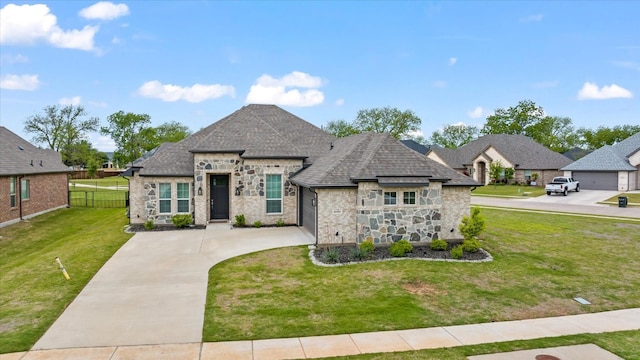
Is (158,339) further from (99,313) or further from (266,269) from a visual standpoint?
(266,269)

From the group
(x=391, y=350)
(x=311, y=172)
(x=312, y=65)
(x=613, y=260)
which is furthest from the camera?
(x=312, y=65)

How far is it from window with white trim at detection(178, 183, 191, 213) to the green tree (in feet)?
126

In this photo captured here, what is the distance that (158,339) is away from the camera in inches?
273

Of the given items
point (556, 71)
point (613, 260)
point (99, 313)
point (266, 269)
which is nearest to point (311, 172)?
point (266, 269)

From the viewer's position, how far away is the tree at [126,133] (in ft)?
258

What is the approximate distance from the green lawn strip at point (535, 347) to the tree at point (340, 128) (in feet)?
211

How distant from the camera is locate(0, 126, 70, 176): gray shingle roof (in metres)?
21.0

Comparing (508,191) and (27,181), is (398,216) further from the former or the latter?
(508,191)

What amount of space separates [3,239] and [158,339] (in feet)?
51.5

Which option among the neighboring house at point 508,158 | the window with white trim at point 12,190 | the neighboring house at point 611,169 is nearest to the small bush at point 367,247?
the window with white trim at point 12,190

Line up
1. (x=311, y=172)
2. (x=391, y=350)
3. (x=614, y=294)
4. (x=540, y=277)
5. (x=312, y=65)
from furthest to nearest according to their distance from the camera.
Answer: (x=312, y=65) < (x=311, y=172) < (x=540, y=277) < (x=614, y=294) < (x=391, y=350)

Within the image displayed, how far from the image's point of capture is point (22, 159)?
910 inches

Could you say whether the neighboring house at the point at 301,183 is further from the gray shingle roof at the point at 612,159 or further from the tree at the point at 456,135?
the tree at the point at 456,135

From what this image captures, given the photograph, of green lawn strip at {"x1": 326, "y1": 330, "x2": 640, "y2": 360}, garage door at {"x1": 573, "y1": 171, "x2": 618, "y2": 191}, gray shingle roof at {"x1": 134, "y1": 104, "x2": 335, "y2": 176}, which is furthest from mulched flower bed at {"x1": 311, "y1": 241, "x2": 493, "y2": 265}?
garage door at {"x1": 573, "y1": 171, "x2": 618, "y2": 191}
